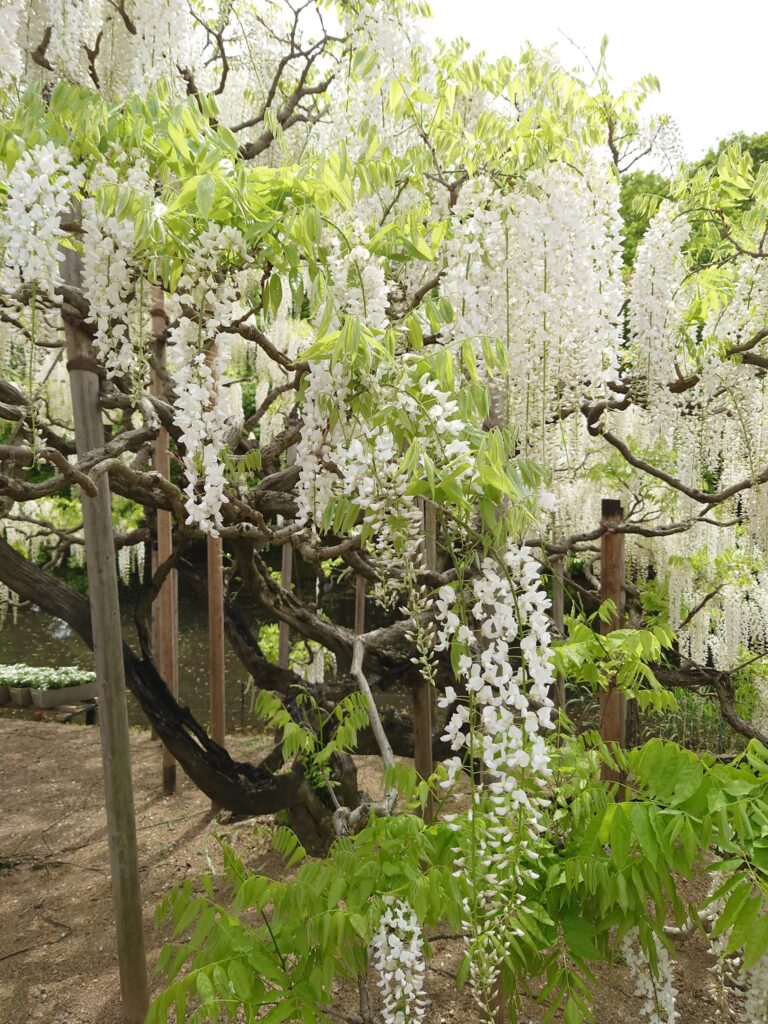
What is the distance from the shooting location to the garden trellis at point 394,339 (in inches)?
61.0

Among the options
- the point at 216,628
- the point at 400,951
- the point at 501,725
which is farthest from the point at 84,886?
the point at 501,725

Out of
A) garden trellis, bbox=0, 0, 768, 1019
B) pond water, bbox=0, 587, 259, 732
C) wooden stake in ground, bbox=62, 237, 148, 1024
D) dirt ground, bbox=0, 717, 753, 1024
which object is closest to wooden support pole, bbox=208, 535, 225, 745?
garden trellis, bbox=0, 0, 768, 1019

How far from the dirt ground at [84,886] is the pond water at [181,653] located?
1821mm

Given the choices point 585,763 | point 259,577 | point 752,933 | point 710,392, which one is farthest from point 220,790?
point 710,392

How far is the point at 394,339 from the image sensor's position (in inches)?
64.5

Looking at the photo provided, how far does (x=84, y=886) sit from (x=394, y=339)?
3.54 m

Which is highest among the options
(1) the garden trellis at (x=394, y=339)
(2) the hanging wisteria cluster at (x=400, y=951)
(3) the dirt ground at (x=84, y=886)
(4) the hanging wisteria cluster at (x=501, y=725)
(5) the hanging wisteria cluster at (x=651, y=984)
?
(1) the garden trellis at (x=394, y=339)

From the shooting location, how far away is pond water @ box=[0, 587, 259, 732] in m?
7.91

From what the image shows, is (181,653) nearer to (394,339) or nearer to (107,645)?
(107,645)

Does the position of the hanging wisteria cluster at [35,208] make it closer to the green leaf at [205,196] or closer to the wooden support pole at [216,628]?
the green leaf at [205,196]

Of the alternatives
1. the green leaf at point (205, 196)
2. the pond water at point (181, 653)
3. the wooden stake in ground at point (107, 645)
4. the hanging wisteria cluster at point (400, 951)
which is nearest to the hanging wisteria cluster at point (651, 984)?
the hanging wisteria cluster at point (400, 951)

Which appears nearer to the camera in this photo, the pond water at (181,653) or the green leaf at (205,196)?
the green leaf at (205,196)

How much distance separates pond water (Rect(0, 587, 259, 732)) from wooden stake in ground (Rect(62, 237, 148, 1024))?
14.0ft

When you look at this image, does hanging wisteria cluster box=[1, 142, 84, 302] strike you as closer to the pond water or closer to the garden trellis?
the garden trellis
